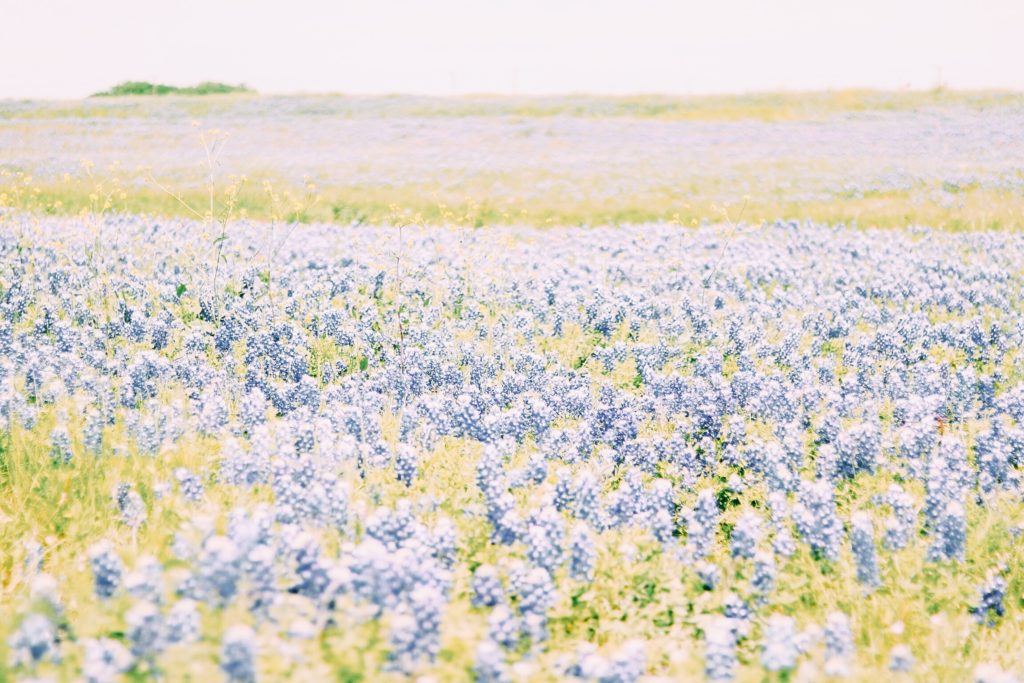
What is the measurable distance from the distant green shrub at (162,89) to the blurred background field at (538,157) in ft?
55.1

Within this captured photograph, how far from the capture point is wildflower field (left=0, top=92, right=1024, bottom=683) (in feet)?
8.61

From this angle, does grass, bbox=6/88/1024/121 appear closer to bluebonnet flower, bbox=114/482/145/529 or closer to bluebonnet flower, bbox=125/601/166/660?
bluebonnet flower, bbox=114/482/145/529

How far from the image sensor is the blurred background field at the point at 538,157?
17859 millimetres

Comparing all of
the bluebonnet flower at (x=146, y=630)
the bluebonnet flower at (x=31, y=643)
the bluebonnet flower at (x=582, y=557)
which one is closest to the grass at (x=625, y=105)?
the bluebonnet flower at (x=582, y=557)

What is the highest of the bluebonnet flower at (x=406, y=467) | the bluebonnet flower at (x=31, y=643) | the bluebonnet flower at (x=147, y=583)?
the bluebonnet flower at (x=147, y=583)

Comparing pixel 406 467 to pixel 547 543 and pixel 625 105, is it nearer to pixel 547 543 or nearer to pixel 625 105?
pixel 547 543

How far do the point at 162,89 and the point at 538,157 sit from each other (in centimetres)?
A: 4538

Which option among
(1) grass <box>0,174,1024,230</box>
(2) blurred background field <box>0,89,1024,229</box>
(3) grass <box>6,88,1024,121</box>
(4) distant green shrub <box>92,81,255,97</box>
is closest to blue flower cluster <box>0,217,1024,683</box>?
(2) blurred background field <box>0,89,1024,229</box>

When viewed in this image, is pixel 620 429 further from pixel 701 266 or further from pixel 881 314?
pixel 701 266

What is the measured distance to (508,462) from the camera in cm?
477

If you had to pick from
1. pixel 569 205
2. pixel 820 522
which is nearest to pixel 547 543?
pixel 820 522

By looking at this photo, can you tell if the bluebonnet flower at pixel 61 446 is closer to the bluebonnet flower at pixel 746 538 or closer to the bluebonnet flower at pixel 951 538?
the bluebonnet flower at pixel 746 538

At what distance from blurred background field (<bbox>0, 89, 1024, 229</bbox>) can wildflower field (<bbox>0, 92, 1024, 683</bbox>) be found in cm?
141

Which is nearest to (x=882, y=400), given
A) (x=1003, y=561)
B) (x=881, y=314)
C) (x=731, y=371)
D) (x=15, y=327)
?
(x=731, y=371)
